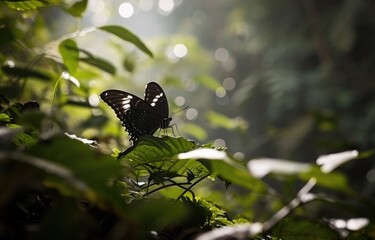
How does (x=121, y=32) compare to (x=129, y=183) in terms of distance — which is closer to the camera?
(x=129, y=183)

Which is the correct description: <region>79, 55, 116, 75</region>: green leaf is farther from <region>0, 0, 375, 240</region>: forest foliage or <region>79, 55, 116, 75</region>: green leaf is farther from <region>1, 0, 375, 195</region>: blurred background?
<region>1, 0, 375, 195</region>: blurred background

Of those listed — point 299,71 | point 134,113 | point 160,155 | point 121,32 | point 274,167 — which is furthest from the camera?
point 299,71

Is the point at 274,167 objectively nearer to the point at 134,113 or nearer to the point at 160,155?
the point at 160,155

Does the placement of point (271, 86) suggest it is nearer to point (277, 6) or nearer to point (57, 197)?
point (277, 6)

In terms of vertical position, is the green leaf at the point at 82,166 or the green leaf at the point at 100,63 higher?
the green leaf at the point at 100,63

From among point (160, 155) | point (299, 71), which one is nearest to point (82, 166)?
point (160, 155)

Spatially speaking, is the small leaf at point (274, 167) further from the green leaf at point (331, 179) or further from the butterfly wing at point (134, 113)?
the butterfly wing at point (134, 113)

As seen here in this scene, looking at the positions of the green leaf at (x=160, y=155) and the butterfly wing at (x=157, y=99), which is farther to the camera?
the butterfly wing at (x=157, y=99)

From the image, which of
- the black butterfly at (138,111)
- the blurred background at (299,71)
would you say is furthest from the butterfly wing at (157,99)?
Result: the blurred background at (299,71)
